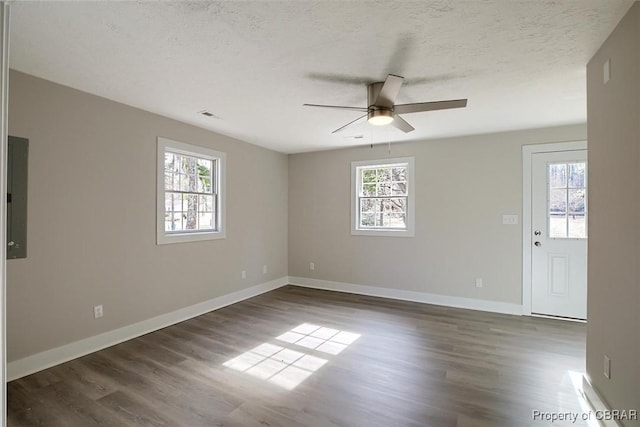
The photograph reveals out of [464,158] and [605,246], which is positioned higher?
[464,158]

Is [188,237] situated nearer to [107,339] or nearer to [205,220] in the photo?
[205,220]

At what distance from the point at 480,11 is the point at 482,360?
9.04 ft

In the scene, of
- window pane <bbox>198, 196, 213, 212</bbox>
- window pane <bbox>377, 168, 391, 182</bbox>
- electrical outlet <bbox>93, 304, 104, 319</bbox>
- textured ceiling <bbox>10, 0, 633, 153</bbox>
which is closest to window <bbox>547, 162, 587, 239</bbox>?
textured ceiling <bbox>10, 0, 633, 153</bbox>

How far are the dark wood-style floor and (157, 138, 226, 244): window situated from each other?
3.85ft

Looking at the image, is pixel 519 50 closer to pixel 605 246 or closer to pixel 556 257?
pixel 605 246

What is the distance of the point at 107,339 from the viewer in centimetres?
308

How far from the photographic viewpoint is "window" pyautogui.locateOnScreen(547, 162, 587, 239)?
150 inches

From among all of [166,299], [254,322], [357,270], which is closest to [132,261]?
[166,299]

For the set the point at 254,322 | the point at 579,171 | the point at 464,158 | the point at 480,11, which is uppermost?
the point at 480,11

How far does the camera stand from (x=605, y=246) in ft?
6.47

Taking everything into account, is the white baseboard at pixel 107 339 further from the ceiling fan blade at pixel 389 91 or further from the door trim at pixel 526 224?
the door trim at pixel 526 224

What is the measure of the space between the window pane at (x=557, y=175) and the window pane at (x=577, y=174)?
0.19ft

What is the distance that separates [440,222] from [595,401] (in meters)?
2.81

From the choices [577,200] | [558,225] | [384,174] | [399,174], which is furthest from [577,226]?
[384,174]
